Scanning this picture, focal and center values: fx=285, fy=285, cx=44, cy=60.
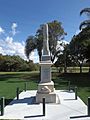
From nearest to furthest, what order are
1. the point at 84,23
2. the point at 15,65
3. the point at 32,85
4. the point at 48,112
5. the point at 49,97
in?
1. the point at 48,112
2. the point at 49,97
3. the point at 32,85
4. the point at 84,23
5. the point at 15,65

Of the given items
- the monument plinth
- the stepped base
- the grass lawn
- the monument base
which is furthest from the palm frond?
the stepped base

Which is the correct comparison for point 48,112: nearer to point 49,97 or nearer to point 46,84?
point 49,97

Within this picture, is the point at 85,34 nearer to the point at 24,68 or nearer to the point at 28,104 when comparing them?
the point at 28,104

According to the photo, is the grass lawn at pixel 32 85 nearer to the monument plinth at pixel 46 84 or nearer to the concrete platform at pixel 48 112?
the monument plinth at pixel 46 84

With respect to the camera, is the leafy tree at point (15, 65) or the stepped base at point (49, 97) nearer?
the stepped base at point (49, 97)

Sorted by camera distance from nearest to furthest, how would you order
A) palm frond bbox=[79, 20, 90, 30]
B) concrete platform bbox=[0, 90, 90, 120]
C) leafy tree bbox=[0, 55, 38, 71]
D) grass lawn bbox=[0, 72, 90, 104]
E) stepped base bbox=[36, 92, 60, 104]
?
concrete platform bbox=[0, 90, 90, 120], stepped base bbox=[36, 92, 60, 104], grass lawn bbox=[0, 72, 90, 104], palm frond bbox=[79, 20, 90, 30], leafy tree bbox=[0, 55, 38, 71]

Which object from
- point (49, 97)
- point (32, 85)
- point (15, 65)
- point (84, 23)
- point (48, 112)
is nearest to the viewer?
point (48, 112)

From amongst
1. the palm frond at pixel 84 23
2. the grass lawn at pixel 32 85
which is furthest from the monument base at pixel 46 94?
the palm frond at pixel 84 23

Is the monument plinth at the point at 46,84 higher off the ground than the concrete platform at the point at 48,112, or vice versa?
the monument plinth at the point at 46,84

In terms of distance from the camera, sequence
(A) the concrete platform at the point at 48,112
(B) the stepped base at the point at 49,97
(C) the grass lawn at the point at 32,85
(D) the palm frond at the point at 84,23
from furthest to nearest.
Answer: (D) the palm frond at the point at 84,23
(C) the grass lawn at the point at 32,85
(B) the stepped base at the point at 49,97
(A) the concrete platform at the point at 48,112

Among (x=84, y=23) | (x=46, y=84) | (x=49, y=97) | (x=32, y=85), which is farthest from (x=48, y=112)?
(x=84, y=23)

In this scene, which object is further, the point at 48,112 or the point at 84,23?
the point at 84,23

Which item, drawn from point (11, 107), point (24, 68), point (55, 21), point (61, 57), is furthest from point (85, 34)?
point (24, 68)

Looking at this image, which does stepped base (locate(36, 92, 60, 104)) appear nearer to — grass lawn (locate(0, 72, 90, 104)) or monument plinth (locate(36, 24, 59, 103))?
monument plinth (locate(36, 24, 59, 103))
